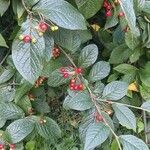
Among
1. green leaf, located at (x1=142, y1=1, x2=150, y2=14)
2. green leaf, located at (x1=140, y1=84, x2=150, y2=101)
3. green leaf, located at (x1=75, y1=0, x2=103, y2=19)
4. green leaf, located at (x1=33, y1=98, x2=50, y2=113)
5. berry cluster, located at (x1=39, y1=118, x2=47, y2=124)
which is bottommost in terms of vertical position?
green leaf, located at (x1=140, y1=84, x2=150, y2=101)

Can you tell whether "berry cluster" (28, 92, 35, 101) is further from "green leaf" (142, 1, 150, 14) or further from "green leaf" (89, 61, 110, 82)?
"green leaf" (142, 1, 150, 14)

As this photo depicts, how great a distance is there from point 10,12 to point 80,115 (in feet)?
2.03

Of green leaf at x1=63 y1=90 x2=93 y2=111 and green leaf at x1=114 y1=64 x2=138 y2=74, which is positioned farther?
green leaf at x1=114 y1=64 x2=138 y2=74

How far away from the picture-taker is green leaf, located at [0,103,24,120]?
171 centimetres

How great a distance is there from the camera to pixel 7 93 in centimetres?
173

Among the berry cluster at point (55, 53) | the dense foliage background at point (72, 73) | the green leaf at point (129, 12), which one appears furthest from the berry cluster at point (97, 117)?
Result: the green leaf at point (129, 12)

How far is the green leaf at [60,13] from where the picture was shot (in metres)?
1.36

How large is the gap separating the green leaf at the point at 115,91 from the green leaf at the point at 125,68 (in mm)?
217

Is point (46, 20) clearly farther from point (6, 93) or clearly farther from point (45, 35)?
point (6, 93)

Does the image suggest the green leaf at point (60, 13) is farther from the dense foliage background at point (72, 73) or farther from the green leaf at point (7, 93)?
the green leaf at point (7, 93)

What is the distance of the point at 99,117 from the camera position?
1.52m

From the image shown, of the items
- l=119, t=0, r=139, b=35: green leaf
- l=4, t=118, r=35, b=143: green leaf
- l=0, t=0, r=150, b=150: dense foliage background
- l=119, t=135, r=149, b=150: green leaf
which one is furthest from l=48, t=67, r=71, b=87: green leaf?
l=119, t=0, r=139, b=35: green leaf

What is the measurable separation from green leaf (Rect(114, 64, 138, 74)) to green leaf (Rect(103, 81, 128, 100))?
217 mm

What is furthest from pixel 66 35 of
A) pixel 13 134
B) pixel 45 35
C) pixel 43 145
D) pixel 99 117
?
pixel 43 145
